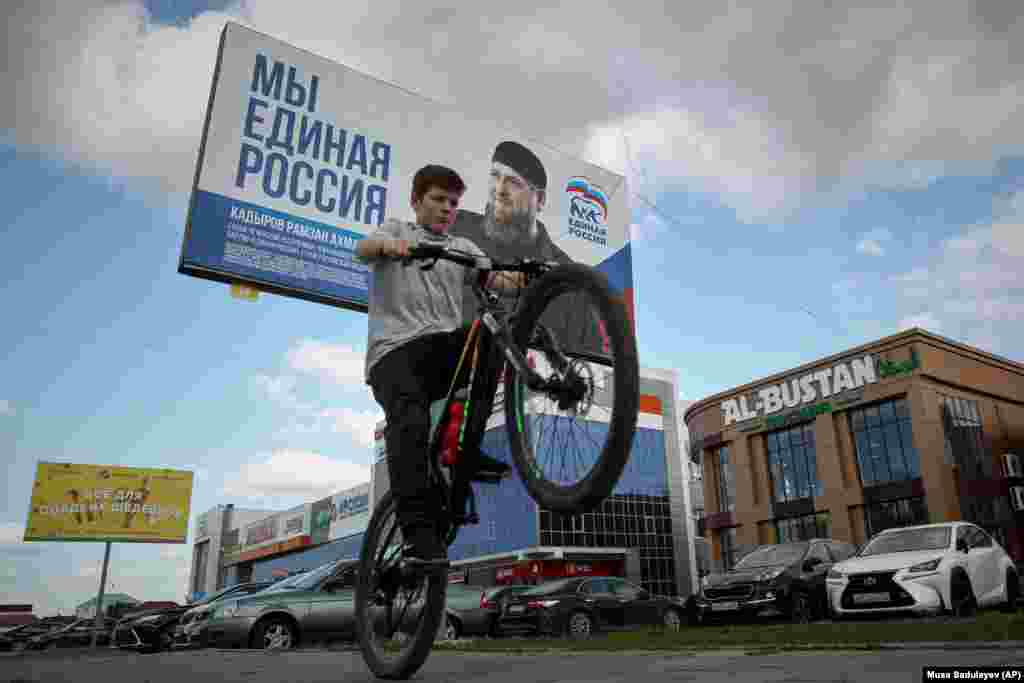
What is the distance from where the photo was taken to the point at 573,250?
13.6 meters

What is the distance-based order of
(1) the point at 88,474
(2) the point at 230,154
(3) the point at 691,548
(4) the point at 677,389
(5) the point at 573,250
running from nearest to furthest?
(2) the point at 230,154 → (5) the point at 573,250 → (1) the point at 88,474 → (3) the point at 691,548 → (4) the point at 677,389

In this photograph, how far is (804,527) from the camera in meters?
33.6

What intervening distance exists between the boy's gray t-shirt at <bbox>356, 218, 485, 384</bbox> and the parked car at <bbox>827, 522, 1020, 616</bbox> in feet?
27.3

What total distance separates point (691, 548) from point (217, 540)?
67.9 m

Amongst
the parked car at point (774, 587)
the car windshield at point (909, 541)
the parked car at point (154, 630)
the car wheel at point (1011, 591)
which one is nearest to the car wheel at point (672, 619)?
the parked car at point (774, 587)

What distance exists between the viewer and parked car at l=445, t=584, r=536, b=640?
43.2 ft

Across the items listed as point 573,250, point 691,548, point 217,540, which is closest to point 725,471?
point 691,548

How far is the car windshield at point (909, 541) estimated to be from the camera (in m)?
9.77

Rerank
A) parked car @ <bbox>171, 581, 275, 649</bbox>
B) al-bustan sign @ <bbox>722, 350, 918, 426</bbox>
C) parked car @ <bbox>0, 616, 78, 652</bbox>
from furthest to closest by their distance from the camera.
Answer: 1. al-bustan sign @ <bbox>722, 350, 918, 426</bbox>
2. parked car @ <bbox>0, 616, 78, 652</bbox>
3. parked car @ <bbox>171, 581, 275, 649</bbox>

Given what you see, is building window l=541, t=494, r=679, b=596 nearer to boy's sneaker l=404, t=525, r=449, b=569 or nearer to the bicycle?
the bicycle

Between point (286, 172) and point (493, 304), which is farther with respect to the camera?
point (286, 172)

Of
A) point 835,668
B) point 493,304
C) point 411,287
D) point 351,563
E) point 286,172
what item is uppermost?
point 286,172

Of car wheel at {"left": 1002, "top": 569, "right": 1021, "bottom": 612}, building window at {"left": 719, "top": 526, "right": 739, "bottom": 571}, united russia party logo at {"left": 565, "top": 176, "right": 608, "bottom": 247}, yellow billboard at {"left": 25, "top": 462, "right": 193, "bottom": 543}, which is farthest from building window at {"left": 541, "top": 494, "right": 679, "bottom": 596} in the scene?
car wheel at {"left": 1002, "top": 569, "right": 1021, "bottom": 612}

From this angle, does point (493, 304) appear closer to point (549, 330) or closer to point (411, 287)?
point (549, 330)
